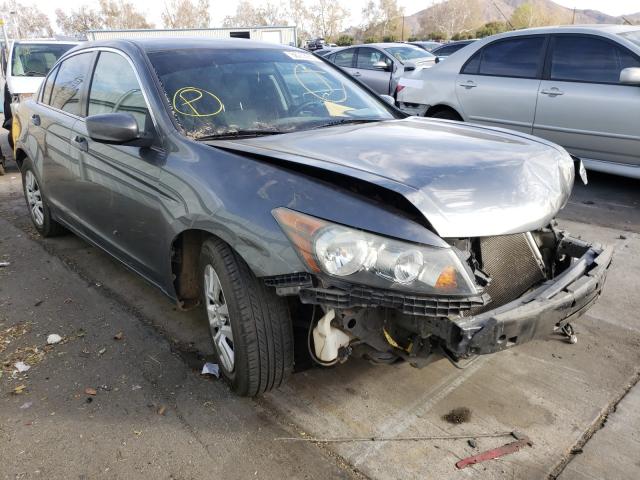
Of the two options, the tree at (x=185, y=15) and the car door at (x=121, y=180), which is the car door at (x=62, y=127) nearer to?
the car door at (x=121, y=180)

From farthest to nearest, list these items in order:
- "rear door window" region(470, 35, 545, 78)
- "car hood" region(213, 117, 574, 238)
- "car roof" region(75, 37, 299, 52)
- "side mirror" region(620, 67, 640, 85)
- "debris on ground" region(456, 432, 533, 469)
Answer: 1. "rear door window" region(470, 35, 545, 78)
2. "side mirror" region(620, 67, 640, 85)
3. "car roof" region(75, 37, 299, 52)
4. "debris on ground" region(456, 432, 533, 469)
5. "car hood" region(213, 117, 574, 238)

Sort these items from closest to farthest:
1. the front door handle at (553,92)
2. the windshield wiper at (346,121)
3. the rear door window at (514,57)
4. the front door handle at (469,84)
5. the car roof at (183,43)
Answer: the windshield wiper at (346,121) → the car roof at (183,43) → the front door handle at (553,92) → the rear door window at (514,57) → the front door handle at (469,84)

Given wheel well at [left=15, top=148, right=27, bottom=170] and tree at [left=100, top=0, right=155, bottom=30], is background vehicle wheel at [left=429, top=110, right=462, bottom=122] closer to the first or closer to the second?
wheel well at [left=15, top=148, right=27, bottom=170]

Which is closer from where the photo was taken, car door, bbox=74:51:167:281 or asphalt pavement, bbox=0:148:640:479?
asphalt pavement, bbox=0:148:640:479

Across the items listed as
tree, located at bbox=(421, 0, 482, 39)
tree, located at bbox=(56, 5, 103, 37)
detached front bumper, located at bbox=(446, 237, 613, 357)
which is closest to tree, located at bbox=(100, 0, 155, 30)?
tree, located at bbox=(56, 5, 103, 37)

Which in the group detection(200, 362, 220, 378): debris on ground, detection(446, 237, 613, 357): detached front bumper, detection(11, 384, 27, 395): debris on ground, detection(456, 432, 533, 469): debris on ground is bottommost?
detection(11, 384, 27, 395): debris on ground

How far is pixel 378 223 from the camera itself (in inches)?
79.3

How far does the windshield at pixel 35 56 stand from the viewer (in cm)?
955

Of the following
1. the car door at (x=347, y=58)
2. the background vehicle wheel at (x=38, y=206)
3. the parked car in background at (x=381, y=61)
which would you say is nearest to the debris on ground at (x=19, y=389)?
the background vehicle wheel at (x=38, y=206)

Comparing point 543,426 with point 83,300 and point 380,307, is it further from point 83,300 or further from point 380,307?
point 83,300

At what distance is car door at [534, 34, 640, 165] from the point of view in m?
5.40

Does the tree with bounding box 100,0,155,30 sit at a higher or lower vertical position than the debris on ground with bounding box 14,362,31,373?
higher

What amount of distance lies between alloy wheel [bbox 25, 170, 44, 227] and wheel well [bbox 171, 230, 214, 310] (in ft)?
8.61

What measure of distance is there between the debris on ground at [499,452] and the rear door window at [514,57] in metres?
4.91
